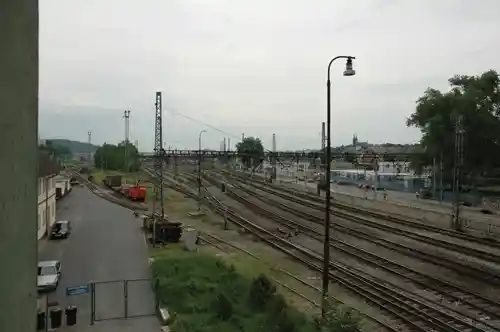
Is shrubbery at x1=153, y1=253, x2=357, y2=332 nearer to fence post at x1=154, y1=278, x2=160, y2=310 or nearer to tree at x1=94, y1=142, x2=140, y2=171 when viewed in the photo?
fence post at x1=154, y1=278, x2=160, y2=310

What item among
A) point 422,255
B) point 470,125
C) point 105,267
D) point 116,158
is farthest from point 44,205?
point 116,158

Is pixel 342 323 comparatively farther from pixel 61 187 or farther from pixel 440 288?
pixel 61 187

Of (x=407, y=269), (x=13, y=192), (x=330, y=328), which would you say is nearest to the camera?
(x=13, y=192)

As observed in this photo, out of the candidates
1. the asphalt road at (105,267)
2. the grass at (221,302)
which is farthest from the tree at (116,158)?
the grass at (221,302)

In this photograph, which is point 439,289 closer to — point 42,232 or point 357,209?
point 42,232

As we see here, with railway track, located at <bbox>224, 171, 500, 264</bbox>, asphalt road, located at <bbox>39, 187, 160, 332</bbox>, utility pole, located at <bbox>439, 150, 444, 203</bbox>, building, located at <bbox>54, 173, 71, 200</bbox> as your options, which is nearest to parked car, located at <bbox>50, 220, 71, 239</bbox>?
asphalt road, located at <bbox>39, 187, 160, 332</bbox>

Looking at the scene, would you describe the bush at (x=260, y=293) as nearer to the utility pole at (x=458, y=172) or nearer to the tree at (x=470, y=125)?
the utility pole at (x=458, y=172)

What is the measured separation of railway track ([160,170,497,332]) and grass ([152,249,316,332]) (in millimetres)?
3195

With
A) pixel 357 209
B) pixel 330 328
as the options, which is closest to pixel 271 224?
pixel 357 209

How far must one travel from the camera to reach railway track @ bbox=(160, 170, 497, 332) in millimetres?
14188

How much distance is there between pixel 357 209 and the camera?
4241cm

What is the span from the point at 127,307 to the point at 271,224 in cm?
2168

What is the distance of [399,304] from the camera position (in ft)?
53.0

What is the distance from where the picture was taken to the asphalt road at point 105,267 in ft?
47.5
